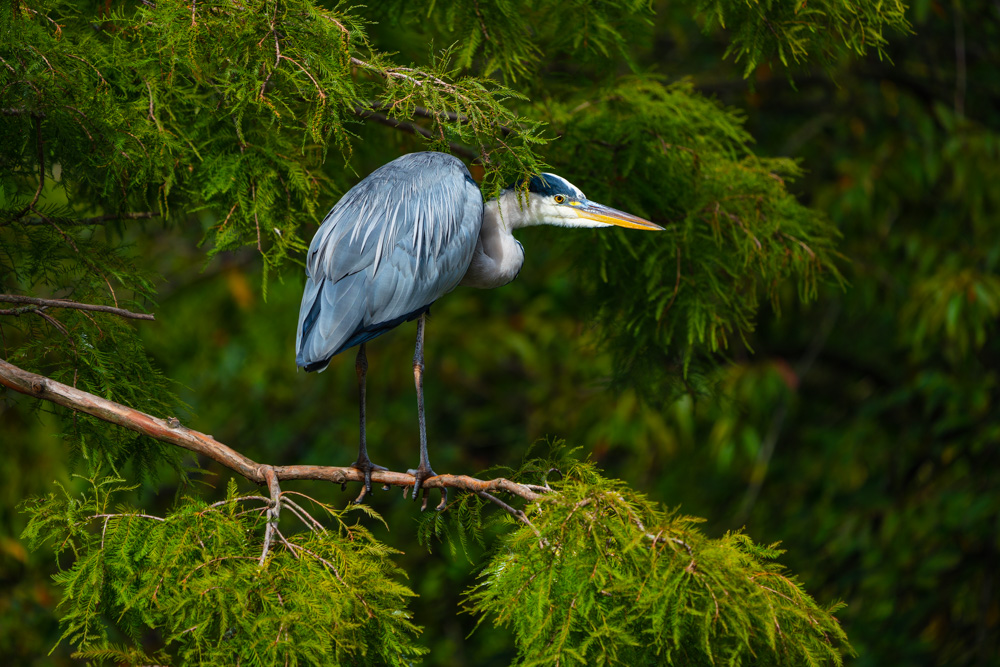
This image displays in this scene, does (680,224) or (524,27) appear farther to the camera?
(680,224)

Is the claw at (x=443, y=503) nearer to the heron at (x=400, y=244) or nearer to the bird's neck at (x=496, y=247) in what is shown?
the heron at (x=400, y=244)

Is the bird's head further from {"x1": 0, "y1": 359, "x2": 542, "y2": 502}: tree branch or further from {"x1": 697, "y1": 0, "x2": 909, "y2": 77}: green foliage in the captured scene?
{"x1": 0, "y1": 359, "x2": 542, "y2": 502}: tree branch

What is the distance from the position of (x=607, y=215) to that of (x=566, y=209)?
0.10 m

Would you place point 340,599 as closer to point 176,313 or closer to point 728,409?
point 728,409

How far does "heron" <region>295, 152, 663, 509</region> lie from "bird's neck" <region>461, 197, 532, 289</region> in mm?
11

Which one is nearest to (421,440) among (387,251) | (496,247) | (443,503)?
(443,503)

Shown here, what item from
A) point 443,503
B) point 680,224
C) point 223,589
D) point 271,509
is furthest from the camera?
point 680,224

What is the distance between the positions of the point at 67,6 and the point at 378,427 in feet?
11.0

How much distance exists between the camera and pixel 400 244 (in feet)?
6.83

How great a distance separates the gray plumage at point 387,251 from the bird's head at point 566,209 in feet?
0.55

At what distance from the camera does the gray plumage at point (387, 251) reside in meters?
1.95

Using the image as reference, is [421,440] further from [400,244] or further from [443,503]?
[400,244]

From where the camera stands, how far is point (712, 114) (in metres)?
2.46

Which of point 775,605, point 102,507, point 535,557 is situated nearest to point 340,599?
point 535,557
